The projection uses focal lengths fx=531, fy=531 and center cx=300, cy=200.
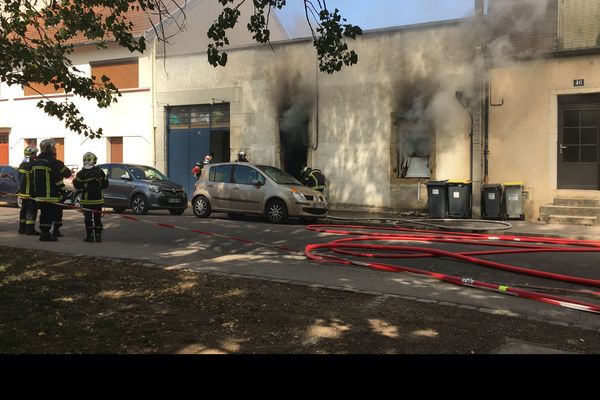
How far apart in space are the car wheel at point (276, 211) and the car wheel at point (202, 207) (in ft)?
6.46

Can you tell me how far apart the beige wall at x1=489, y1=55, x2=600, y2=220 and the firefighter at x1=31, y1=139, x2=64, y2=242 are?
35.9ft

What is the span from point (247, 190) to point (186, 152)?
297 inches

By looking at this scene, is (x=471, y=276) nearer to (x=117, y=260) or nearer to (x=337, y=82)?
(x=117, y=260)

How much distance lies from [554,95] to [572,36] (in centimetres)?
151

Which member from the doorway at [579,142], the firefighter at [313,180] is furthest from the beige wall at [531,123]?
the firefighter at [313,180]

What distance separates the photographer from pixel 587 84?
1338cm

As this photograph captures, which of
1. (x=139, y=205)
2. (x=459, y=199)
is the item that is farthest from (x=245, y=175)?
(x=459, y=199)

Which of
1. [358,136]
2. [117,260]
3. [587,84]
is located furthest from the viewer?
[358,136]

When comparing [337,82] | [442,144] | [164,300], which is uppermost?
[337,82]

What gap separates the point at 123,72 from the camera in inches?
837

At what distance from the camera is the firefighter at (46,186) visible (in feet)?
32.3

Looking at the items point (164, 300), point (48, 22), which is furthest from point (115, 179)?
point (164, 300)

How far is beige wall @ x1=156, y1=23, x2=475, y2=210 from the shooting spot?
595 inches

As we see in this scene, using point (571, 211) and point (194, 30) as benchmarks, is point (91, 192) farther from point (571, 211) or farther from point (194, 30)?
point (194, 30)
